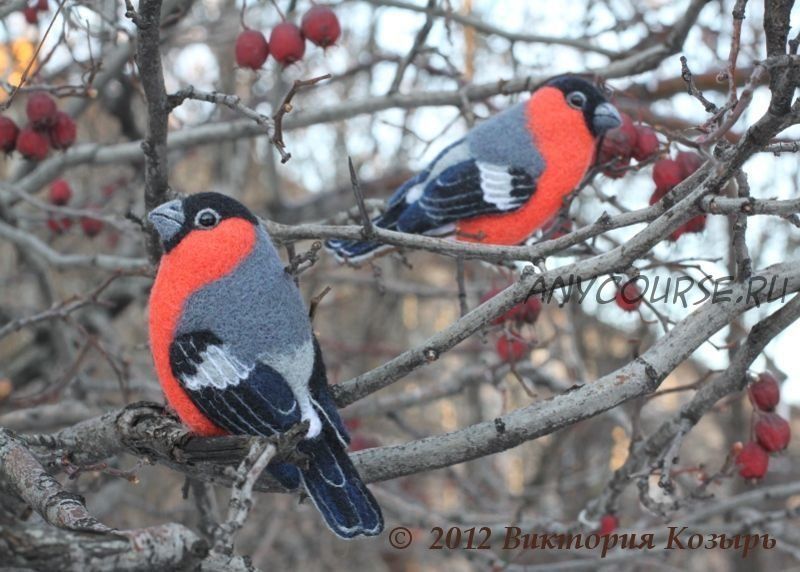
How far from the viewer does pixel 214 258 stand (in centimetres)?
170

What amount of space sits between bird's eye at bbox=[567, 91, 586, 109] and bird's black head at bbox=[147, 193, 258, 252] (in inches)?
38.7

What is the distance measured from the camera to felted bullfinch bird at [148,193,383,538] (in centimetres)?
159

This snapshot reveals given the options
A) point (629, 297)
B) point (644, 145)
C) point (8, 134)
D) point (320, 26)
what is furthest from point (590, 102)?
point (8, 134)

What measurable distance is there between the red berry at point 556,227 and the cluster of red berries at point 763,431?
0.60m

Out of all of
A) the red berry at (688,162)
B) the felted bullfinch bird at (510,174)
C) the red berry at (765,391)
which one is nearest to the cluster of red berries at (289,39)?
the felted bullfinch bird at (510,174)

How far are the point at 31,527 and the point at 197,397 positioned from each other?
1.75ft

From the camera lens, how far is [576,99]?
7.82ft

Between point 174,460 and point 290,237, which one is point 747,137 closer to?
point 290,237

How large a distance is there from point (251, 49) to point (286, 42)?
0.33ft

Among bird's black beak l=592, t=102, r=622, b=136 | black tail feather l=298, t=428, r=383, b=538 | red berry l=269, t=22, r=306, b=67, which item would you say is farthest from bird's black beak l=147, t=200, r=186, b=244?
bird's black beak l=592, t=102, r=622, b=136

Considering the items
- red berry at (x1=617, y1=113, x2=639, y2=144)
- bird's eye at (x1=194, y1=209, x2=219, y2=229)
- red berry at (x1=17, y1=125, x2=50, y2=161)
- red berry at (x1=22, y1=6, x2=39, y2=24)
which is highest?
red berry at (x1=22, y1=6, x2=39, y2=24)

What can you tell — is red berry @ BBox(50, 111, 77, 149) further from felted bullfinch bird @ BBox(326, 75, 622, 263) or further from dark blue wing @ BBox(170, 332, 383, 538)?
dark blue wing @ BBox(170, 332, 383, 538)

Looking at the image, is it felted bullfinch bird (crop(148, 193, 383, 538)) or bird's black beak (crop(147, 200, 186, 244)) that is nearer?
felted bullfinch bird (crop(148, 193, 383, 538))

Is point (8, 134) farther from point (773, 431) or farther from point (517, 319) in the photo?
point (773, 431)
